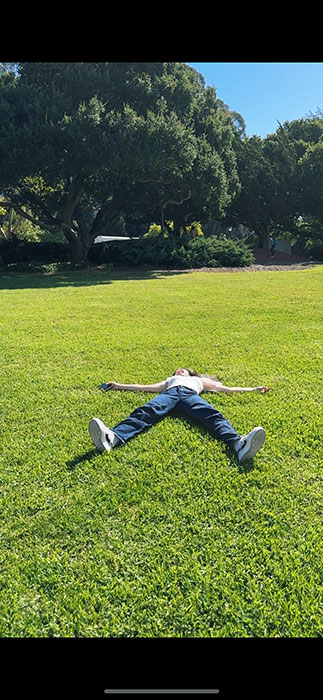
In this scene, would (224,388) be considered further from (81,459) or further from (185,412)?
(81,459)

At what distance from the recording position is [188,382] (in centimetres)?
388

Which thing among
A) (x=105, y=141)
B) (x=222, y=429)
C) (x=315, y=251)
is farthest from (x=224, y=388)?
(x=315, y=251)

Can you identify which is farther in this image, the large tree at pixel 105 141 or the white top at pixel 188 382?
the large tree at pixel 105 141

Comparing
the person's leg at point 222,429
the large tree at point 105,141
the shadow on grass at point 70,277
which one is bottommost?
the person's leg at point 222,429

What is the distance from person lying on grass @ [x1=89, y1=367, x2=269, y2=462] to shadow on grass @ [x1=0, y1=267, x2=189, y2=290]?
10.5 m

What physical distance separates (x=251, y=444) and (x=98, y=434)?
105 centimetres

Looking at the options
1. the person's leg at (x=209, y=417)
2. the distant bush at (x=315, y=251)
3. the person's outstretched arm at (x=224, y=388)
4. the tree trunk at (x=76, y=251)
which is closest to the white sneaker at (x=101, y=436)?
the person's leg at (x=209, y=417)

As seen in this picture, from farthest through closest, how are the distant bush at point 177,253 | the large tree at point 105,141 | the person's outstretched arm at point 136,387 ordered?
the distant bush at point 177,253 < the large tree at point 105,141 < the person's outstretched arm at point 136,387

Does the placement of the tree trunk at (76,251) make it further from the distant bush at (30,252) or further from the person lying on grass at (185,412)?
the person lying on grass at (185,412)

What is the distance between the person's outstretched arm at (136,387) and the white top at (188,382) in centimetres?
10

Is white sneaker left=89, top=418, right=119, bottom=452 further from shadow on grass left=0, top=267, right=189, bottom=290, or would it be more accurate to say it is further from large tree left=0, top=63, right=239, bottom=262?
large tree left=0, top=63, right=239, bottom=262

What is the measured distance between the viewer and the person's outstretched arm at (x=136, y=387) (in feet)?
13.3
